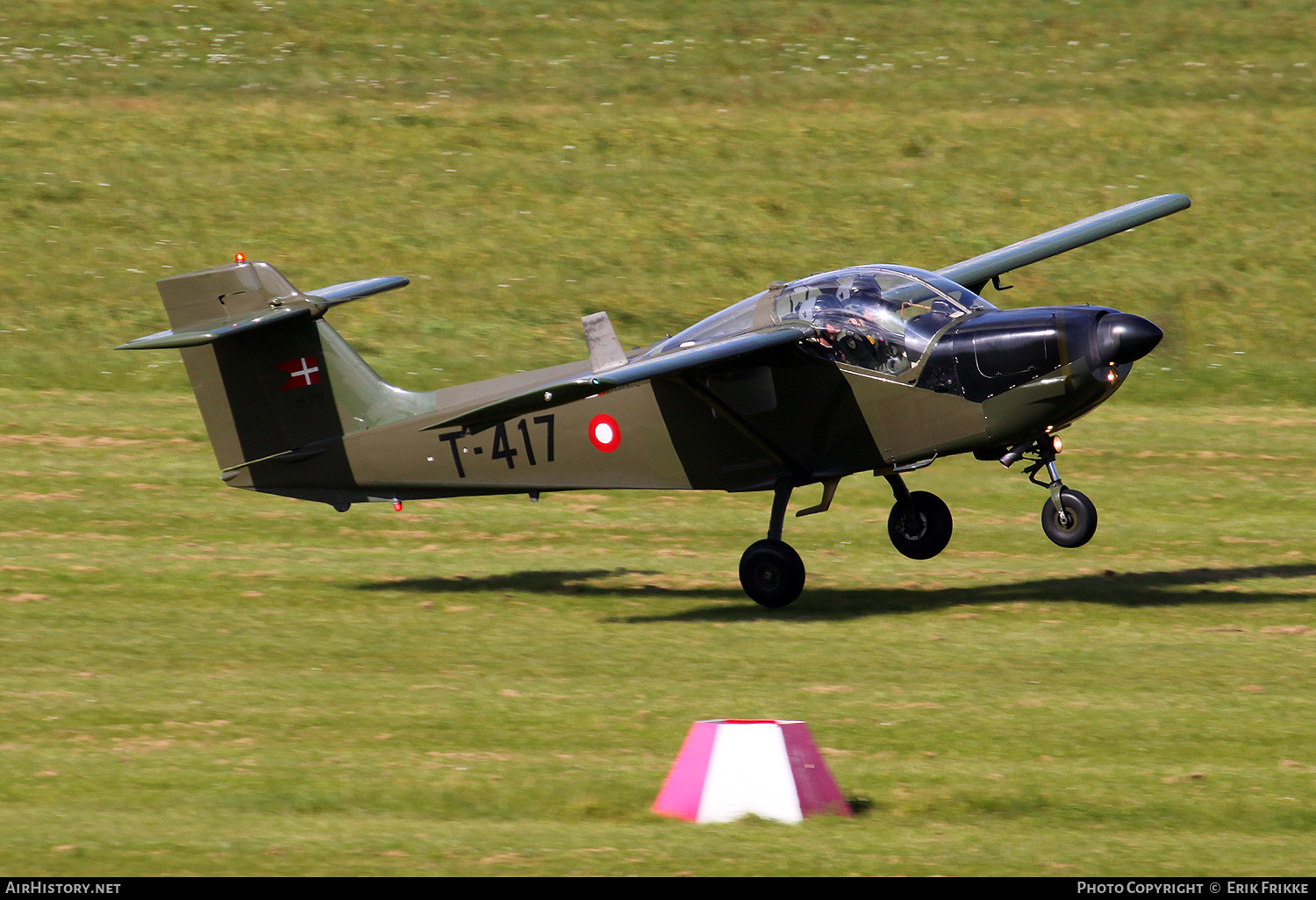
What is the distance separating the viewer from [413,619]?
1418cm

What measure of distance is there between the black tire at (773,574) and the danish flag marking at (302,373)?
4863 millimetres

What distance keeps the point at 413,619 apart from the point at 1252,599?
317 inches

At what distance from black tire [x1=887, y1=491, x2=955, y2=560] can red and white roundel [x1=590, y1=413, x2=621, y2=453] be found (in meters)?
3.11

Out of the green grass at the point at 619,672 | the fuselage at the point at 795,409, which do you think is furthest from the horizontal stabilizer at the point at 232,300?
the green grass at the point at 619,672

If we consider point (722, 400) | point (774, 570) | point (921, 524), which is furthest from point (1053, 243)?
point (774, 570)

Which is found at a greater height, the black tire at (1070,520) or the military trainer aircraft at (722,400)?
the military trainer aircraft at (722,400)

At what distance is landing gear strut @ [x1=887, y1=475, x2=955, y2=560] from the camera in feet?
51.2

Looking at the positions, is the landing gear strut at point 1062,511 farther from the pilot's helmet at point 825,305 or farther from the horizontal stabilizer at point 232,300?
the horizontal stabilizer at point 232,300

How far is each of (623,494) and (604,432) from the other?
509 centimetres

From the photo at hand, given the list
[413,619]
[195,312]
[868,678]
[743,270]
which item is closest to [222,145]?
[743,270]

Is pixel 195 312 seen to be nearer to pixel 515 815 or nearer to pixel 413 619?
pixel 413 619

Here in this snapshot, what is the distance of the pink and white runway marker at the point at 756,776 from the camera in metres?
8.52

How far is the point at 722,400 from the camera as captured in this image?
1434cm

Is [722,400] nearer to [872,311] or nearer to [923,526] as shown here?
[872,311]
